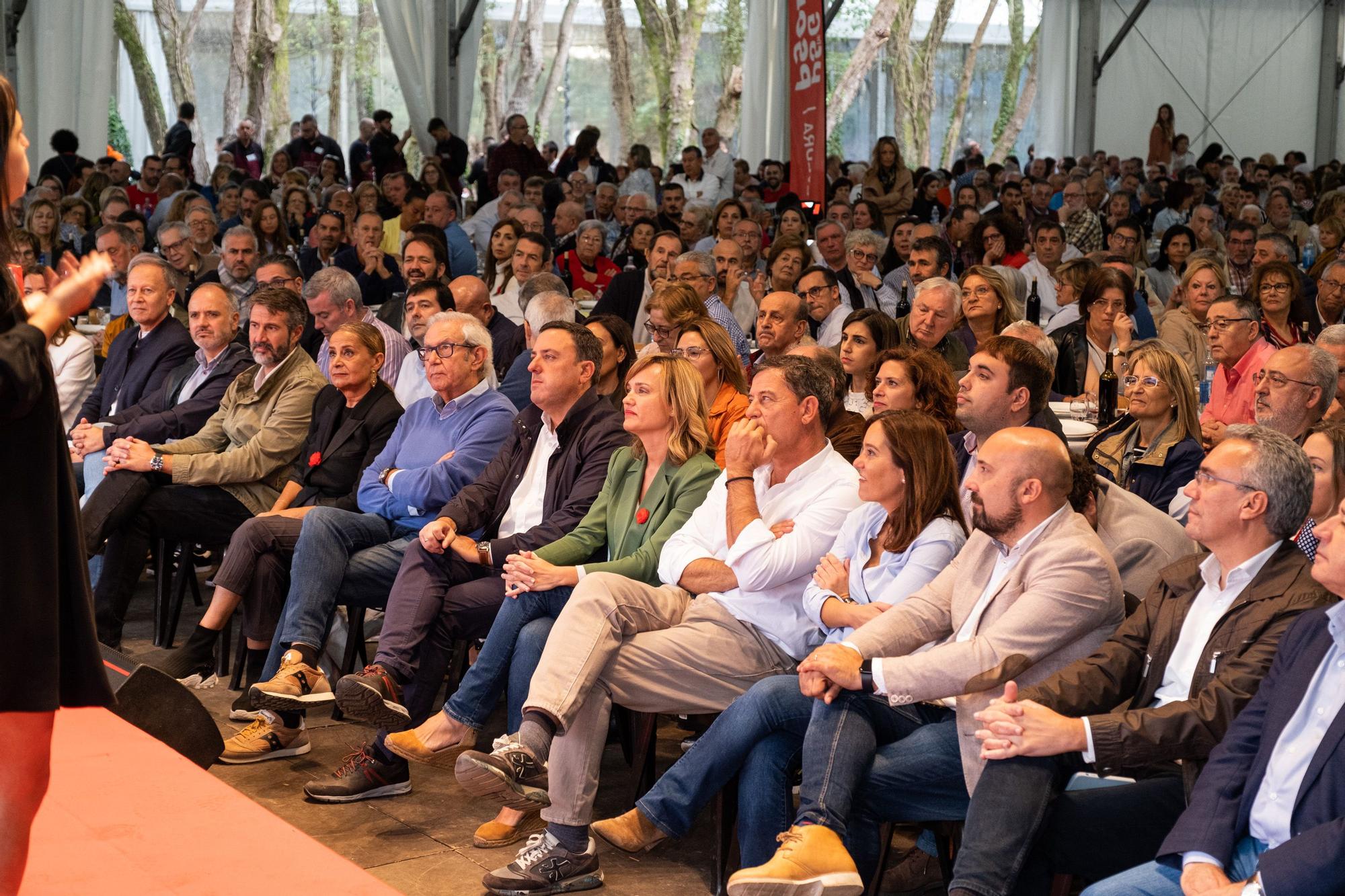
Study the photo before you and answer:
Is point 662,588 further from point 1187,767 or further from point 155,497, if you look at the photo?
point 155,497

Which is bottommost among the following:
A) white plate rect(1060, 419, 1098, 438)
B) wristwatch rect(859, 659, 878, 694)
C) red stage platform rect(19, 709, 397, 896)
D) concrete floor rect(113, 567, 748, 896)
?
concrete floor rect(113, 567, 748, 896)

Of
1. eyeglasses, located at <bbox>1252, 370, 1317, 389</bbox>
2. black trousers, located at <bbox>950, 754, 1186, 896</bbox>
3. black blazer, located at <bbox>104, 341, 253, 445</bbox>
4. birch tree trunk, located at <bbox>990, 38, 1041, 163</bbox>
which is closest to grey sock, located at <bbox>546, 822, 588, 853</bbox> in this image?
black trousers, located at <bbox>950, 754, 1186, 896</bbox>

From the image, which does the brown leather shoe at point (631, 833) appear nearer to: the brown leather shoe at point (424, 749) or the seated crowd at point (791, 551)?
the seated crowd at point (791, 551)

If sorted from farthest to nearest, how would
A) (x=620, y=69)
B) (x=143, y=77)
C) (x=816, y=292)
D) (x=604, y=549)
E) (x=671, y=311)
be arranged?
(x=620, y=69) → (x=143, y=77) → (x=816, y=292) → (x=671, y=311) → (x=604, y=549)

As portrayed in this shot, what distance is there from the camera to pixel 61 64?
13195 millimetres

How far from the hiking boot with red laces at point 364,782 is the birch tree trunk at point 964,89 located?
65.8ft

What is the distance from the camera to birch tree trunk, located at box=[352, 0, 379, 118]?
18891mm

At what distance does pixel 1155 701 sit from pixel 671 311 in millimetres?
2902

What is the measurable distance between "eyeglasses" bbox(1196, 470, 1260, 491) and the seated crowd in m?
0.01

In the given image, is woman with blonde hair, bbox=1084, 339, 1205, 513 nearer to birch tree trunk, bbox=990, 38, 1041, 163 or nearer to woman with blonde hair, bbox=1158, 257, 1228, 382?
woman with blonde hair, bbox=1158, 257, 1228, 382

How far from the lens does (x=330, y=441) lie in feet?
15.3

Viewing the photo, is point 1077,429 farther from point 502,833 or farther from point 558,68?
point 558,68

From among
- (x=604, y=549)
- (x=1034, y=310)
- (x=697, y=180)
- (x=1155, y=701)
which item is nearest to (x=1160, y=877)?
(x=1155, y=701)

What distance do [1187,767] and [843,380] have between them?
1.63 metres
